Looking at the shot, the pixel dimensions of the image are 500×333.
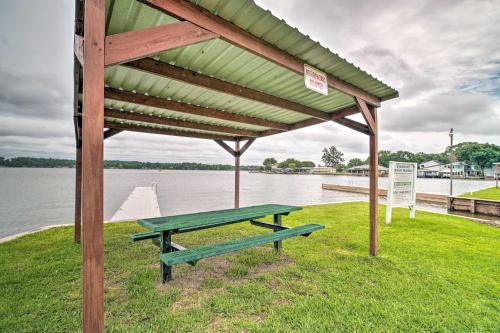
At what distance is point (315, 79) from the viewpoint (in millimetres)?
2887

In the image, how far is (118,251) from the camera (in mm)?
4109

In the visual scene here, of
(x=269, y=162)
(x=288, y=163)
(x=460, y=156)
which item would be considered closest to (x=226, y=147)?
(x=460, y=156)

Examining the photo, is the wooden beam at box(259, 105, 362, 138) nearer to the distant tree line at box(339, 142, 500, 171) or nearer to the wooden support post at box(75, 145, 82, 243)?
the wooden support post at box(75, 145, 82, 243)

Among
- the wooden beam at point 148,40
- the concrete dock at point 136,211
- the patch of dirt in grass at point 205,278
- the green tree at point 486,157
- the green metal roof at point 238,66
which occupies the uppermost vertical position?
the green tree at point 486,157

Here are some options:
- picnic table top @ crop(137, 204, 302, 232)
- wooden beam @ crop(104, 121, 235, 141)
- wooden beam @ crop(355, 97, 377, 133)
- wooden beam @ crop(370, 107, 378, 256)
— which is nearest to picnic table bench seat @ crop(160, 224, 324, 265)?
picnic table top @ crop(137, 204, 302, 232)

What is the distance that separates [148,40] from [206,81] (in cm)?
157

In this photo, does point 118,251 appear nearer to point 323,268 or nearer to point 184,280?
point 184,280

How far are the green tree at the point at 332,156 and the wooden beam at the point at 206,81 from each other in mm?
126585

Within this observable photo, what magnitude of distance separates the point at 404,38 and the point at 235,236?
10.5 metres

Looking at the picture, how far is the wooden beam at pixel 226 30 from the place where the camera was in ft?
5.74

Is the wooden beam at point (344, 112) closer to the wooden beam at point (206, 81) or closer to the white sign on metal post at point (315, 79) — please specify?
the wooden beam at point (206, 81)

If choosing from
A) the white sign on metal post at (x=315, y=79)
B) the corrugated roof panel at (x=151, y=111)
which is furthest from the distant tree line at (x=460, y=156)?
the white sign on metal post at (x=315, y=79)

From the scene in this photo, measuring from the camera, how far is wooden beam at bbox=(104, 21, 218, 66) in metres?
→ 1.56

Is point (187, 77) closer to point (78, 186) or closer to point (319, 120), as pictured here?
point (319, 120)
